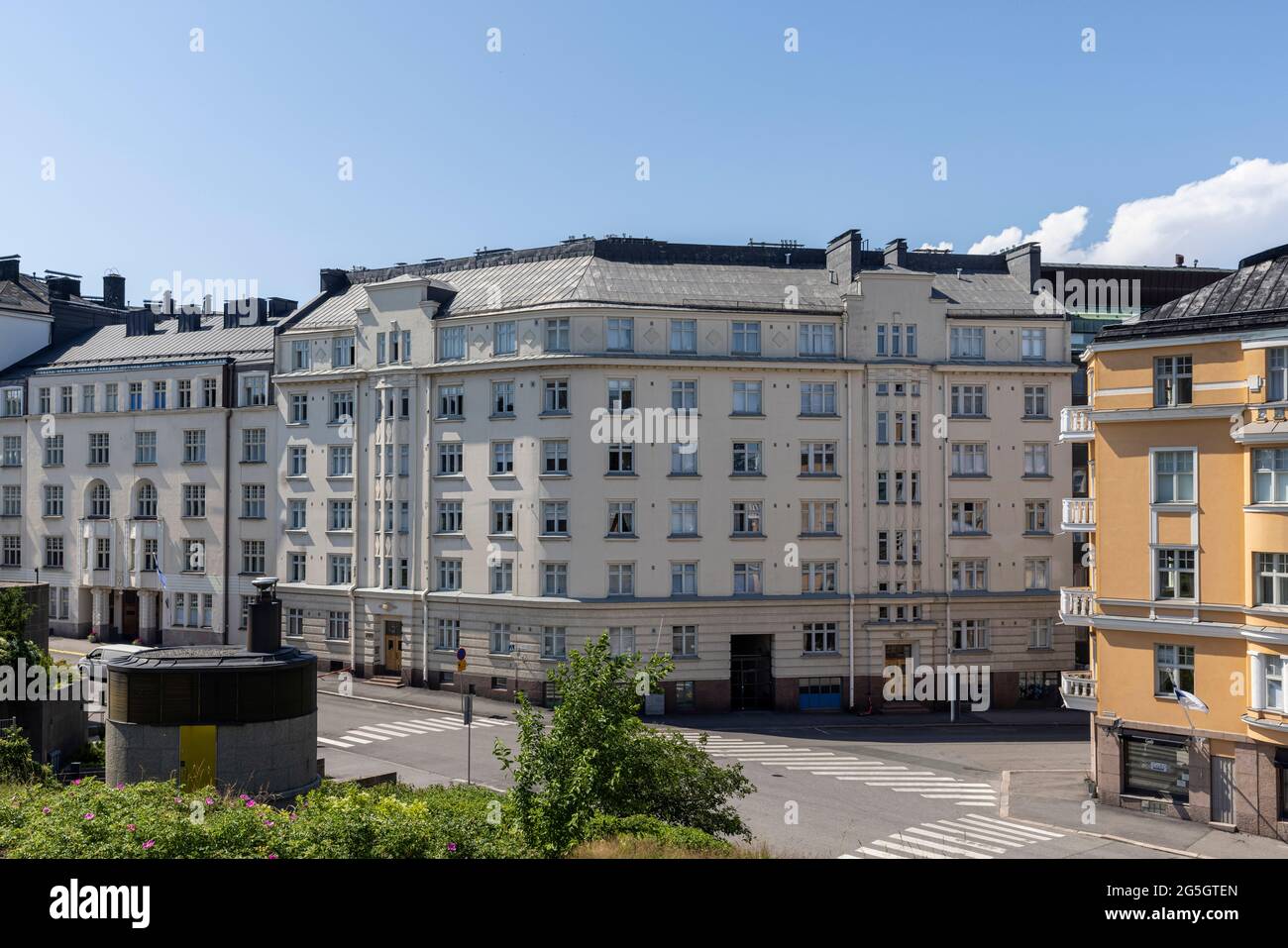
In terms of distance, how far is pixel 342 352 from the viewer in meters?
62.1

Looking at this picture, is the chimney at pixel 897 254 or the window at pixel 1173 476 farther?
the chimney at pixel 897 254

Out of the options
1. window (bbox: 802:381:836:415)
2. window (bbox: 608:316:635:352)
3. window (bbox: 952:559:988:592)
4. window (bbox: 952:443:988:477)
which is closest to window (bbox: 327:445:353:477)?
window (bbox: 608:316:635:352)

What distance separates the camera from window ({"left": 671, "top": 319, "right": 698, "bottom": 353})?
54344mm

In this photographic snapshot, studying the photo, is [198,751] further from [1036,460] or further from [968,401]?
[1036,460]

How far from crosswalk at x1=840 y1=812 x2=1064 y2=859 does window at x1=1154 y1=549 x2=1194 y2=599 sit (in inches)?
365

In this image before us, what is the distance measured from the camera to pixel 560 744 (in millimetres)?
22375

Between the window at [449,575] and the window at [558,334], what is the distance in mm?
12896

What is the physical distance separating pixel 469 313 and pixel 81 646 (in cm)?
3601

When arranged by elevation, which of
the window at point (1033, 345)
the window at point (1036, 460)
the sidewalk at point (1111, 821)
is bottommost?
the sidewalk at point (1111, 821)

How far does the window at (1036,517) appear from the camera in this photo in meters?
56.8
